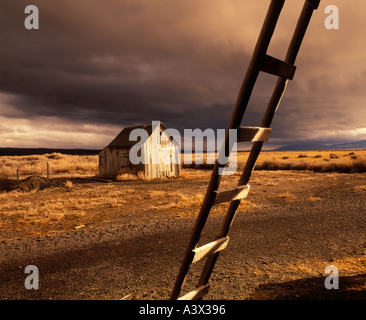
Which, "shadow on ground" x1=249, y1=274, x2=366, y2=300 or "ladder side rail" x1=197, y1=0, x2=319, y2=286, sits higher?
"ladder side rail" x1=197, y1=0, x2=319, y2=286

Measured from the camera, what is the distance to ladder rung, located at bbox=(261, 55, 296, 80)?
2195mm

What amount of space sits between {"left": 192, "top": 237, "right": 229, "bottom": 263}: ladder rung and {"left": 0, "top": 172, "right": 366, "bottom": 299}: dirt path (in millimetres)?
1668

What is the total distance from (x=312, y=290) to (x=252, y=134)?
314 centimetres

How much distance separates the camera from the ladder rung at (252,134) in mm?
2223

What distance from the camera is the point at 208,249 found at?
2605 mm

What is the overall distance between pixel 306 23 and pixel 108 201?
1219 centimetres

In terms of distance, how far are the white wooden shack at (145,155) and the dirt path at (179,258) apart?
Answer: 15472 millimetres

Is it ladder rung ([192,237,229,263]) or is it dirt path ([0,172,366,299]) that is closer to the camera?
ladder rung ([192,237,229,263])

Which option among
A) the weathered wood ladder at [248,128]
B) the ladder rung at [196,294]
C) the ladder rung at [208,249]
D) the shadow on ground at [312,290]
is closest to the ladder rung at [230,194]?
the weathered wood ladder at [248,128]

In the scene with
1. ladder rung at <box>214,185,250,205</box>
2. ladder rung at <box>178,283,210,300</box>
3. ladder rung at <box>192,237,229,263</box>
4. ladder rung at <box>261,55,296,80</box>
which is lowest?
ladder rung at <box>178,283,210,300</box>

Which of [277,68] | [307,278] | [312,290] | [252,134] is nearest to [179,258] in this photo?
[307,278]

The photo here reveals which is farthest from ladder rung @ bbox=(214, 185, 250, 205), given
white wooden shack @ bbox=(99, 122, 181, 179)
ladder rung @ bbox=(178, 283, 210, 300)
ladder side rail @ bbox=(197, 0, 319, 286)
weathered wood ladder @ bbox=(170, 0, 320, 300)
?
white wooden shack @ bbox=(99, 122, 181, 179)

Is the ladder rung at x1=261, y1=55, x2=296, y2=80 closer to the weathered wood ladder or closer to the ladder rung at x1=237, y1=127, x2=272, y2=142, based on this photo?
the weathered wood ladder

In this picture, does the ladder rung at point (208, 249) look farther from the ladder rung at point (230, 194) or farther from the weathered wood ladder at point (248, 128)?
the ladder rung at point (230, 194)
